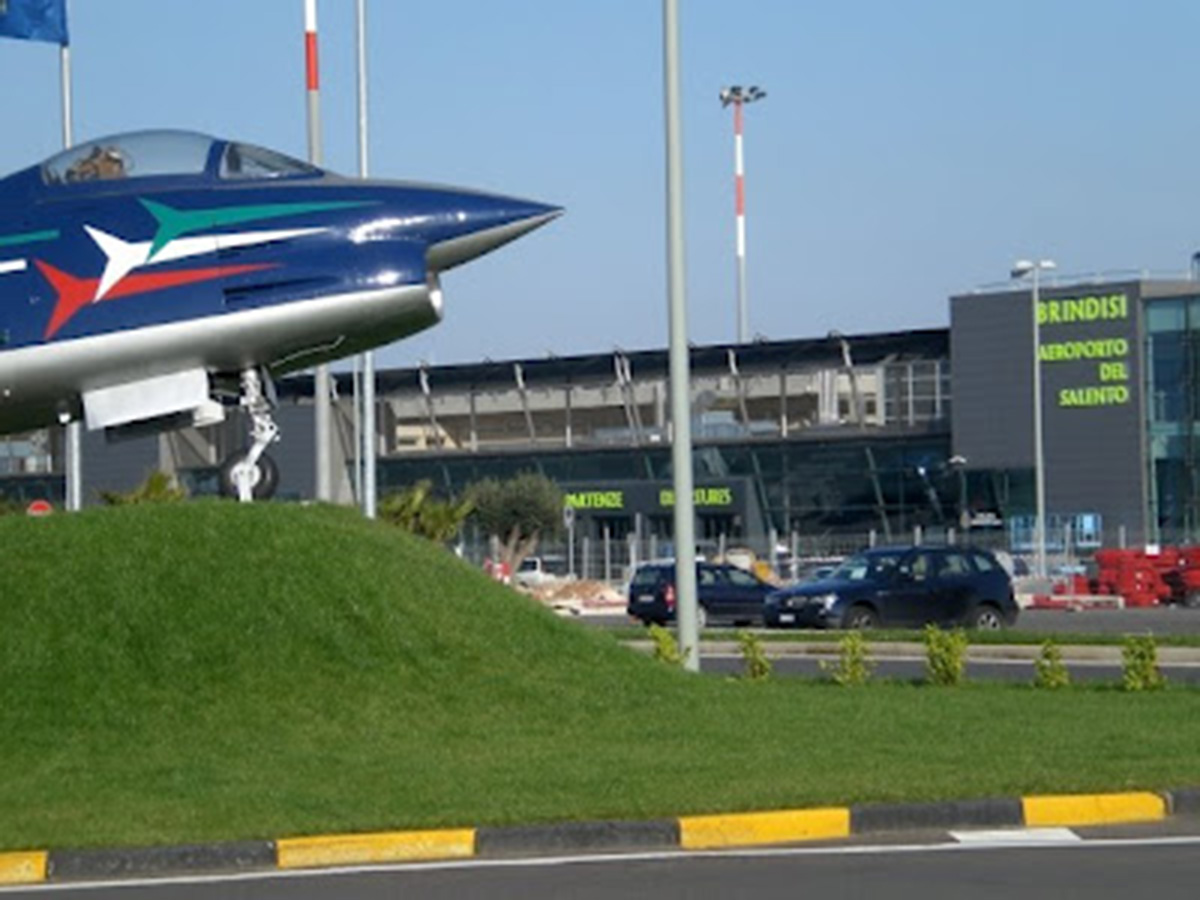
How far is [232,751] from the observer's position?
14.3 meters

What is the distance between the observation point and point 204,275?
1625cm

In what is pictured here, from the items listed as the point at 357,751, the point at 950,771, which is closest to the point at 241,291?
the point at 357,751

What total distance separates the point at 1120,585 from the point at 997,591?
1499 centimetres

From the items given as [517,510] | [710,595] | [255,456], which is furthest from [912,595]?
[517,510]

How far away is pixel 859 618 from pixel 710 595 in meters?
8.13

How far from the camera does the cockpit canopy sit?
1667 centimetres

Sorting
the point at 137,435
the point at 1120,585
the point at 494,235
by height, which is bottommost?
the point at 1120,585

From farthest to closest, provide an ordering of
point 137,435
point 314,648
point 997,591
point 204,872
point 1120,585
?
point 1120,585
point 997,591
point 137,435
point 314,648
point 204,872

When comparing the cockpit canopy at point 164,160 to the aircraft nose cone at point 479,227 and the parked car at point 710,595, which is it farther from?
the parked car at point 710,595

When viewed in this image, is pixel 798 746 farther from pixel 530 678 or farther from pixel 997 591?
pixel 997 591

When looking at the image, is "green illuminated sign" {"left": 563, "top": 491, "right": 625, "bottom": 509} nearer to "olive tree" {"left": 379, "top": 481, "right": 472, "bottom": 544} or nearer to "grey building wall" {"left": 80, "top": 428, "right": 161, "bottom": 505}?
"grey building wall" {"left": 80, "top": 428, "right": 161, "bottom": 505}

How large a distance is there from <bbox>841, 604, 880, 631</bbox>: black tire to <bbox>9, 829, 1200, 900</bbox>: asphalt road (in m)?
24.8

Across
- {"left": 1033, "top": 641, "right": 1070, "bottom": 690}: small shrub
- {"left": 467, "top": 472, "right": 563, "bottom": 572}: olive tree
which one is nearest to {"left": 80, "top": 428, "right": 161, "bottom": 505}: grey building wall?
{"left": 467, "top": 472, "right": 563, "bottom": 572}: olive tree

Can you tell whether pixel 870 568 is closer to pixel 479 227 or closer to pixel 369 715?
pixel 479 227
